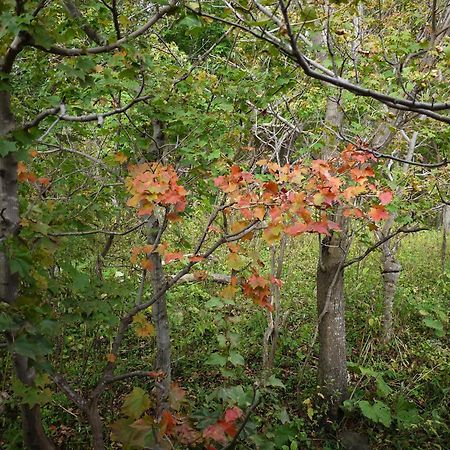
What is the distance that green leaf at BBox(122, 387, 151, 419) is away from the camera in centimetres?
233

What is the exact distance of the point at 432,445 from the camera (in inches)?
156

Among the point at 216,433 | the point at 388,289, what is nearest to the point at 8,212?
the point at 216,433

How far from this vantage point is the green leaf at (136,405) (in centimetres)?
233

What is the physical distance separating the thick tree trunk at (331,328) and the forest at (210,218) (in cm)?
2

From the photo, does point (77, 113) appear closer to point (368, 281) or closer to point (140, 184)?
point (140, 184)

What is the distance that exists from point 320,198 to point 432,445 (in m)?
3.11

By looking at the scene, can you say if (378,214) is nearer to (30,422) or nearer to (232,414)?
(232,414)

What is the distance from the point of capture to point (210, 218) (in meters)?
2.74

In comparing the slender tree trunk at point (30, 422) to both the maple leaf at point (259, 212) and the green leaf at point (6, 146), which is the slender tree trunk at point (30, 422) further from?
the maple leaf at point (259, 212)

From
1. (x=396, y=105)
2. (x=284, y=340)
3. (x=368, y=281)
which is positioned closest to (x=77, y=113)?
(x=396, y=105)

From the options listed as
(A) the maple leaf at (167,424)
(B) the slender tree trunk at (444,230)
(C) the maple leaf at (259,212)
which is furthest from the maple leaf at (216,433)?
(B) the slender tree trunk at (444,230)

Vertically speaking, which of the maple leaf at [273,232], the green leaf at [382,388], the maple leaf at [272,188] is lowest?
the green leaf at [382,388]

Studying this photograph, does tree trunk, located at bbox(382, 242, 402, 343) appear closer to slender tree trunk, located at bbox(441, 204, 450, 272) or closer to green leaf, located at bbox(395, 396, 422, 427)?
green leaf, located at bbox(395, 396, 422, 427)

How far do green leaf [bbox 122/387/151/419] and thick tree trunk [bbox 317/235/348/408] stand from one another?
2359mm
